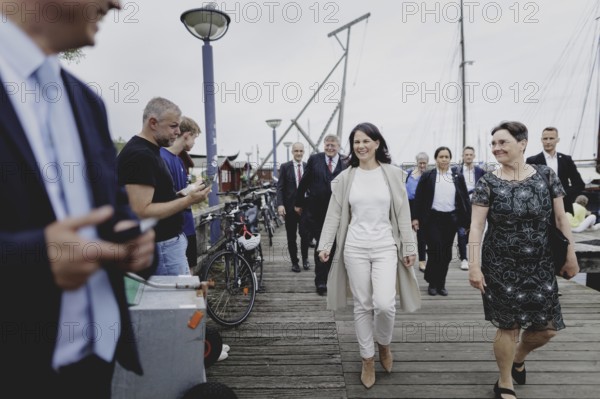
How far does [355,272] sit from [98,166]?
90.3 inches

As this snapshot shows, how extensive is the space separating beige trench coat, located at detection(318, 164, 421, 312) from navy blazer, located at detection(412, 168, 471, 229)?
7.08ft

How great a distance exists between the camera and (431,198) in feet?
16.3

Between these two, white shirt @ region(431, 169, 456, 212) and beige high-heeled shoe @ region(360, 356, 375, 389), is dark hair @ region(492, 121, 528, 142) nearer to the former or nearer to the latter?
beige high-heeled shoe @ region(360, 356, 375, 389)

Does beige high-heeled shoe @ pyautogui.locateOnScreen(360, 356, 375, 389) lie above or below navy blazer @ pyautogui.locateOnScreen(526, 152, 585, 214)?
below

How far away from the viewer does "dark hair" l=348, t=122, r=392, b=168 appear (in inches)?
116

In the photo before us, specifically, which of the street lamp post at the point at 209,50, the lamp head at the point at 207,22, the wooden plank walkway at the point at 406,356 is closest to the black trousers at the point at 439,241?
the wooden plank walkway at the point at 406,356

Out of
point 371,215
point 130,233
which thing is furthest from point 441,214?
point 130,233

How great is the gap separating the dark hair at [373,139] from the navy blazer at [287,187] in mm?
2926

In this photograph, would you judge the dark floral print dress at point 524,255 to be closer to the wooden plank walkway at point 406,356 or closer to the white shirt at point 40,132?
the wooden plank walkway at point 406,356

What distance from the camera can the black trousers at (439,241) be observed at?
4840mm

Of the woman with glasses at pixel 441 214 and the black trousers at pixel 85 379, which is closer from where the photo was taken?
the black trousers at pixel 85 379

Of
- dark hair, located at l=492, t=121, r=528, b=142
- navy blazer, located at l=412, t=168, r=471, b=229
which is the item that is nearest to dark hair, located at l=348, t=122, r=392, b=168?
dark hair, located at l=492, t=121, r=528, b=142

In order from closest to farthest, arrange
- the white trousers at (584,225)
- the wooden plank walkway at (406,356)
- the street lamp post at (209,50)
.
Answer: the wooden plank walkway at (406,356)
the street lamp post at (209,50)
the white trousers at (584,225)

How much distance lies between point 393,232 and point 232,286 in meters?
2.17
